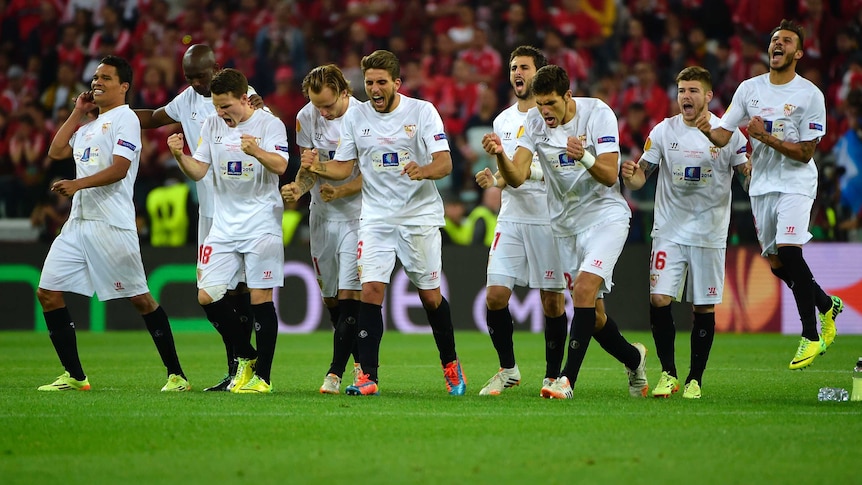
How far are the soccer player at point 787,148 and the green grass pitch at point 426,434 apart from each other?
846mm

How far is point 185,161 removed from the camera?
29.2 ft

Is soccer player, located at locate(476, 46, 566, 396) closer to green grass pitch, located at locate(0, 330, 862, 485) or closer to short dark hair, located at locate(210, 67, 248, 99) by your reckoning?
green grass pitch, located at locate(0, 330, 862, 485)

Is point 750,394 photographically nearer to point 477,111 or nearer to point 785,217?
point 785,217

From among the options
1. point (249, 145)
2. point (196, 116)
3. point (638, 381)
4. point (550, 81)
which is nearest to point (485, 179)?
point (550, 81)

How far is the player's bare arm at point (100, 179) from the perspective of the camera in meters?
8.80

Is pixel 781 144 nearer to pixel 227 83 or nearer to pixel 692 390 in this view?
pixel 692 390

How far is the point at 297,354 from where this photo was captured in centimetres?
1351

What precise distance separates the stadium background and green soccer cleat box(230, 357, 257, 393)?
747cm

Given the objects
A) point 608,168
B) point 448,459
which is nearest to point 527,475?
point 448,459

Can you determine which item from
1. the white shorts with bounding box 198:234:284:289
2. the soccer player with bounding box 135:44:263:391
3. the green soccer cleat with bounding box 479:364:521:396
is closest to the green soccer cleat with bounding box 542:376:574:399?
the green soccer cleat with bounding box 479:364:521:396

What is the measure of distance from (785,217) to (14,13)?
55.3 ft

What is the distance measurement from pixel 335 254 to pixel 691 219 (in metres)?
2.71

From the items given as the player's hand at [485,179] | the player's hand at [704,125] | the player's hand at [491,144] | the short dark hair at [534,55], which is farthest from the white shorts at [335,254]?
the player's hand at [704,125]

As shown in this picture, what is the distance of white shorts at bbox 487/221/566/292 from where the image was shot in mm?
9266
